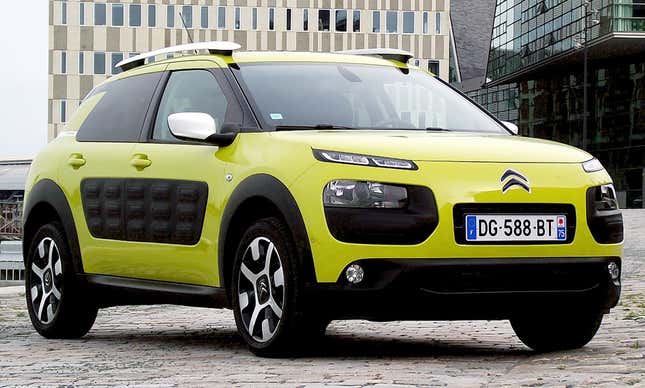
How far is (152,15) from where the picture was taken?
98750 mm

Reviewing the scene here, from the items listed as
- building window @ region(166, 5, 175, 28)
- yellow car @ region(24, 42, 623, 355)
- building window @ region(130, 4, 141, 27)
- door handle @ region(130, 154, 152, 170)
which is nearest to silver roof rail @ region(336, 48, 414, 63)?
yellow car @ region(24, 42, 623, 355)

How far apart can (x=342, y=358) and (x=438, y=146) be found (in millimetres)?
1132

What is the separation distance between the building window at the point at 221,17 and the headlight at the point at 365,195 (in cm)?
9383

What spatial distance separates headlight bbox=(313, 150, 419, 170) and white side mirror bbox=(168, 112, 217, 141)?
3.13ft

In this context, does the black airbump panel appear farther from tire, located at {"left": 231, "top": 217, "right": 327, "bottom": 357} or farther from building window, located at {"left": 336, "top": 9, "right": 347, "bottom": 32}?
building window, located at {"left": 336, "top": 9, "right": 347, "bottom": 32}

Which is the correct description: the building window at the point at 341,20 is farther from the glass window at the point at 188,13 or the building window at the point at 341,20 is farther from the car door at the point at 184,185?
the car door at the point at 184,185

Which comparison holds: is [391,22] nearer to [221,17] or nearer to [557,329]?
[221,17]

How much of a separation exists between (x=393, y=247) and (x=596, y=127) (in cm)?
6255

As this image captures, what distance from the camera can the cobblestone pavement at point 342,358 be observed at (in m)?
6.05

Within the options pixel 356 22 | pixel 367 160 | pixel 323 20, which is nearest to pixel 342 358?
pixel 367 160

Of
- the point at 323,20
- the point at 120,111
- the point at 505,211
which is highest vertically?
the point at 323,20

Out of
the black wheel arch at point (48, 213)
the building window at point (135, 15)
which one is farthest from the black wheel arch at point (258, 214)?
the building window at point (135, 15)

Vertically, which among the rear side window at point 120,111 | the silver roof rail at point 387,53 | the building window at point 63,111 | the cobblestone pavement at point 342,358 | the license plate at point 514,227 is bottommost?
the cobblestone pavement at point 342,358

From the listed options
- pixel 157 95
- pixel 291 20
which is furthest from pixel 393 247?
pixel 291 20
